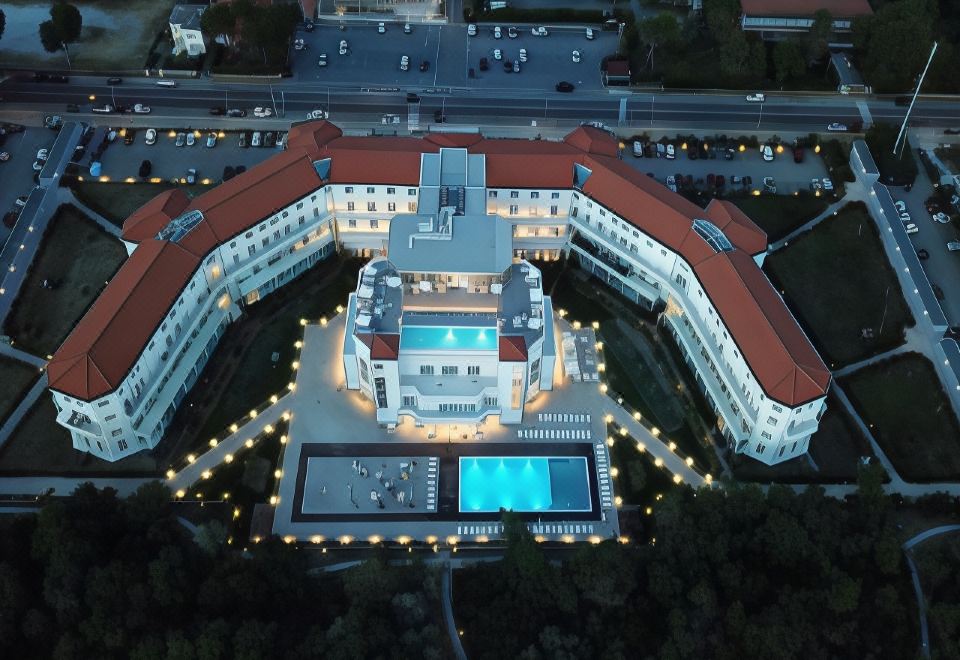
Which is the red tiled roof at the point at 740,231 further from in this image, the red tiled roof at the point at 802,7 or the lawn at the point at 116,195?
the lawn at the point at 116,195

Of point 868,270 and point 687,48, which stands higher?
point 687,48

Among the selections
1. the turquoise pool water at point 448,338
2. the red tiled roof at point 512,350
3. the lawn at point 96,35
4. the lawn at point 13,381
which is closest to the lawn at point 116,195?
the lawn at point 13,381

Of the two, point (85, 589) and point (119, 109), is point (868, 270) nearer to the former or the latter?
point (85, 589)

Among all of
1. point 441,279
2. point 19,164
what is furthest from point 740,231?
point 19,164

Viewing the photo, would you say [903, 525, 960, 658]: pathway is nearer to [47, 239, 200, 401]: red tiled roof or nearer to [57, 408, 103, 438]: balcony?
[47, 239, 200, 401]: red tiled roof

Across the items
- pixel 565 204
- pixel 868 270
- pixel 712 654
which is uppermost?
pixel 565 204

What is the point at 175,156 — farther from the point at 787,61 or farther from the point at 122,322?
the point at 787,61

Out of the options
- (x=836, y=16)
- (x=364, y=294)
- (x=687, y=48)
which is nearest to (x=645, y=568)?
(x=364, y=294)
